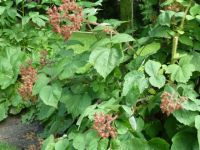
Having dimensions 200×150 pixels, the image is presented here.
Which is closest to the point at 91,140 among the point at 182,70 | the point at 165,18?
the point at 182,70

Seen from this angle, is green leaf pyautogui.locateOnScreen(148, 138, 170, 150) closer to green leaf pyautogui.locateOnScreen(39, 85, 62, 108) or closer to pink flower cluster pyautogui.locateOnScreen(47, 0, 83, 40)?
green leaf pyautogui.locateOnScreen(39, 85, 62, 108)

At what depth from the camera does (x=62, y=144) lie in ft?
7.49

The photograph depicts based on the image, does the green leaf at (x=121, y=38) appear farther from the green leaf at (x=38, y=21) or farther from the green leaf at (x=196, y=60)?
the green leaf at (x=38, y=21)

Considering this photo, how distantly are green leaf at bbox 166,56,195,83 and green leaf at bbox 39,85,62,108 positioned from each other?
2.01 feet

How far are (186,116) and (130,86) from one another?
307 mm

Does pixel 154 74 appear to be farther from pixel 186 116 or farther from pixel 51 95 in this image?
pixel 51 95

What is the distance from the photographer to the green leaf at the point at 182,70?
231 cm

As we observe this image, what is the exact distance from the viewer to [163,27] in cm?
250

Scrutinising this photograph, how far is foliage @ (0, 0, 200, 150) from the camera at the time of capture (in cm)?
219

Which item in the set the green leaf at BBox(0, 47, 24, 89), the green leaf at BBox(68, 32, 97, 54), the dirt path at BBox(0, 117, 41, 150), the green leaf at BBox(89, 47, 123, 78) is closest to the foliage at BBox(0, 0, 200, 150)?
the green leaf at BBox(89, 47, 123, 78)

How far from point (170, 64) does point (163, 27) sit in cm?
20

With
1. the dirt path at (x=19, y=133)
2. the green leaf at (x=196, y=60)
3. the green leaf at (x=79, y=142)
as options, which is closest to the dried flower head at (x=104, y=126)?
the green leaf at (x=79, y=142)

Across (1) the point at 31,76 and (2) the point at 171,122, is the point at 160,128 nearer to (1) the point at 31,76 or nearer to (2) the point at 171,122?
(2) the point at 171,122

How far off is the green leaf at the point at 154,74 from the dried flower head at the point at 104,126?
0.43 metres
